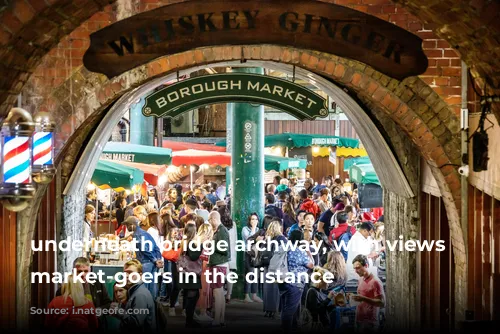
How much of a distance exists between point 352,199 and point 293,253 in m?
13.3

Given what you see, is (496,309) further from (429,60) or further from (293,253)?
(293,253)

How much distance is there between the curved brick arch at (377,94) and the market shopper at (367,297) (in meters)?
1.80

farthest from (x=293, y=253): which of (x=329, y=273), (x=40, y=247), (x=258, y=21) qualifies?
(x=258, y=21)

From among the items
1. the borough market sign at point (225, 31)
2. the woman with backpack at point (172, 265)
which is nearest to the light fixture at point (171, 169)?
the woman with backpack at point (172, 265)

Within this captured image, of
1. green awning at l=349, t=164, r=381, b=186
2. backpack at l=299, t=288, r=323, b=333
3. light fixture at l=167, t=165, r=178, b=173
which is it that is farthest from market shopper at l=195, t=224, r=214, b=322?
light fixture at l=167, t=165, r=178, b=173

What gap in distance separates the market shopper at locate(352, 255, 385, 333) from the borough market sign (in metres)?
3.11

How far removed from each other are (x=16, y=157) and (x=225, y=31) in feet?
7.82

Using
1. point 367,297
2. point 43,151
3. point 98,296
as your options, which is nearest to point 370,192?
point 367,297

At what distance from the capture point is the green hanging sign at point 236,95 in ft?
37.1

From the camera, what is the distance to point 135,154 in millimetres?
19422

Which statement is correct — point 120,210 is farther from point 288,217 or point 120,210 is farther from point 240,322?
point 240,322

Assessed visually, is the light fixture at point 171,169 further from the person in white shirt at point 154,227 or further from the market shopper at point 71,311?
the market shopper at point 71,311

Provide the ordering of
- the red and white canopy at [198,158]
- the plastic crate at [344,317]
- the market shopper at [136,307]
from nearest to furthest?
1. the market shopper at [136,307]
2. the plastic crate at [344,317]
3. the red and white canopy at [198,158]

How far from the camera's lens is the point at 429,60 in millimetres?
10133
